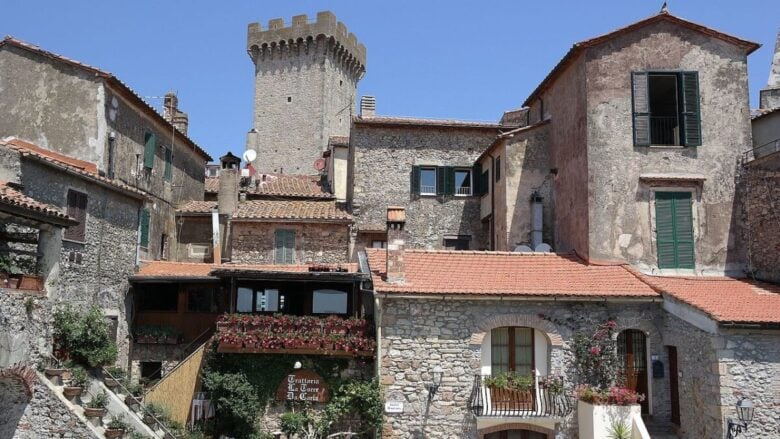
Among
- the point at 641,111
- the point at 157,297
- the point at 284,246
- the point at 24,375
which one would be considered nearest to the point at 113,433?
the point at 24,375

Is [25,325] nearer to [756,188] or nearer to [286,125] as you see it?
[756,188]

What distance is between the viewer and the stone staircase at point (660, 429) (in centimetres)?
1755

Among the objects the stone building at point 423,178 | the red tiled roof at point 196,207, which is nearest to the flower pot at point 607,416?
the stone building at point 423,178

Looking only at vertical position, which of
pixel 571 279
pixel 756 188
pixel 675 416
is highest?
pixel 756 188

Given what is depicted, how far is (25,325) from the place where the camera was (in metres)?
15.8

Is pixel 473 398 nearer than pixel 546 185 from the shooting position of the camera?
Yes

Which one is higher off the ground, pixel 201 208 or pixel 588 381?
pixel 201 208

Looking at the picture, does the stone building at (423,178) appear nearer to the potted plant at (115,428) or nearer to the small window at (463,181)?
the small window at (463,181)

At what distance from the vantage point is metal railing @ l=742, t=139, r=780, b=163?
20141 mm

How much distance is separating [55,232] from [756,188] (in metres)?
19.5

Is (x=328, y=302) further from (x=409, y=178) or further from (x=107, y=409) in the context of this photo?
(x=409, y=178)

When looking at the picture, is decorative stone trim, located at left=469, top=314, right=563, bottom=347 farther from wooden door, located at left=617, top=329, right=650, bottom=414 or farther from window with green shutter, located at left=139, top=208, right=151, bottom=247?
window with green shutter, located at left=139, top=208, right=151, bottom=247

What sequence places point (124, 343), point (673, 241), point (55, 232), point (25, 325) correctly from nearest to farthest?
1. point (25, 325)
2. point (55, 232)
3. point (673, 241)
4. point (124, 343)

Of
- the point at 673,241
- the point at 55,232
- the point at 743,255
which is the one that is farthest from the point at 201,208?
the point at 743,255
